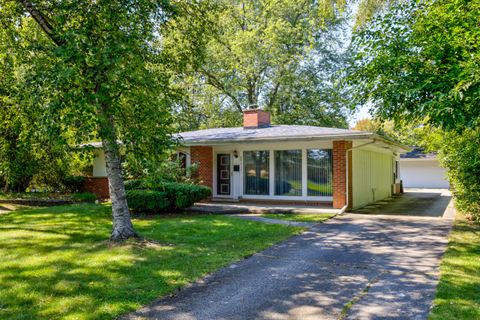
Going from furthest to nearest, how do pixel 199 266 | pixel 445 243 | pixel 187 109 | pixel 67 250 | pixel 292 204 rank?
pixel 187 109
pixel 292 204
pixel 445 243
pixel 67 250
pixel 199 266

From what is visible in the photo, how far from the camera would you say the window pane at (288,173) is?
14727 mm

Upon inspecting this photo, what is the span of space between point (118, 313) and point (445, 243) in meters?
6.92

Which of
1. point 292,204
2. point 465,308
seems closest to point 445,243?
point 465,308

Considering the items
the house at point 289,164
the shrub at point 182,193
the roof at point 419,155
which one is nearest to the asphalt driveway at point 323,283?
the house at point 289,164

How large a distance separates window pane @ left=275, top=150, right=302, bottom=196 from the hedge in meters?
3.22

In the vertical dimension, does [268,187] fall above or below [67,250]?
above

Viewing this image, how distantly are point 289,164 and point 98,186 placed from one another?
9.98 m

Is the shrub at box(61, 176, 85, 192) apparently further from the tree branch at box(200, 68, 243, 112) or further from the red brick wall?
the red brick wall

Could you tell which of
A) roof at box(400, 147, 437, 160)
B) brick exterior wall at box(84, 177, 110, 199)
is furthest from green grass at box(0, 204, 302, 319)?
roof at box(400, 147, 437, 160)

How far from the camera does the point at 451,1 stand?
6.61 m

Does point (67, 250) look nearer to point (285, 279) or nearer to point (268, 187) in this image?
point (285, 279)

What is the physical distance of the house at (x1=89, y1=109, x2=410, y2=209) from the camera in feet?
43.8

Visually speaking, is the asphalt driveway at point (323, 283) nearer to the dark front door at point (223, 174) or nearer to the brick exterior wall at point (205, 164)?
the dark front door at point (223, 174)

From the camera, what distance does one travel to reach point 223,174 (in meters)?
16.6
